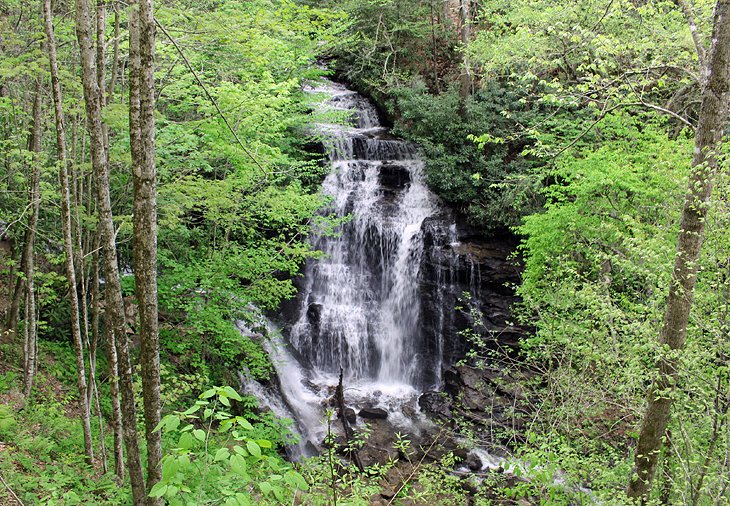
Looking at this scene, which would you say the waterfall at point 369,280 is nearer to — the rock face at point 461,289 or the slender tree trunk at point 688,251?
the rock face at point 461,289

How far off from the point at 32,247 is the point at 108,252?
2.97 meters

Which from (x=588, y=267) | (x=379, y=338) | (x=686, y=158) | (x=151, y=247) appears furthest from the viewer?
(x=379, y=338)

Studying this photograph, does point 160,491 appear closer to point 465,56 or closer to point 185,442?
point 185,442

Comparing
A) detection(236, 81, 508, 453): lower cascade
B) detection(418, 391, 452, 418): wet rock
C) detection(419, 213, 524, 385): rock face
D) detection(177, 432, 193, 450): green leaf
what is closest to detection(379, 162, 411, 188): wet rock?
detection(236, 81, 508, 453): lower cascade

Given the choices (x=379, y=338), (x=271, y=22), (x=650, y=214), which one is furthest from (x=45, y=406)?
(x=650, y=214)

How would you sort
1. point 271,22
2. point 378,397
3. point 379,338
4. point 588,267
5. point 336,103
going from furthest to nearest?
point 336,103, point 379,338, point 378,397, point 588,267, point 271,22

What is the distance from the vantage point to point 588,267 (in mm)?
12016

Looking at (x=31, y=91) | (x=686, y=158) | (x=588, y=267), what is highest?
(x=31, y=91)

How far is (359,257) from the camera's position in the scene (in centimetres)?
1537

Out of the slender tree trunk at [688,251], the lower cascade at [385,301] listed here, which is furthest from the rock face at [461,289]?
the slender tree trunk at [688,251]

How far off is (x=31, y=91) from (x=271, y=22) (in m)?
3.81

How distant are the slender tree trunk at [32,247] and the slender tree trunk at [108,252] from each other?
154 centimetres

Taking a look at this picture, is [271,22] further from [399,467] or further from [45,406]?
[399,467]

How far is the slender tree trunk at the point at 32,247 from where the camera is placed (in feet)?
20.6
